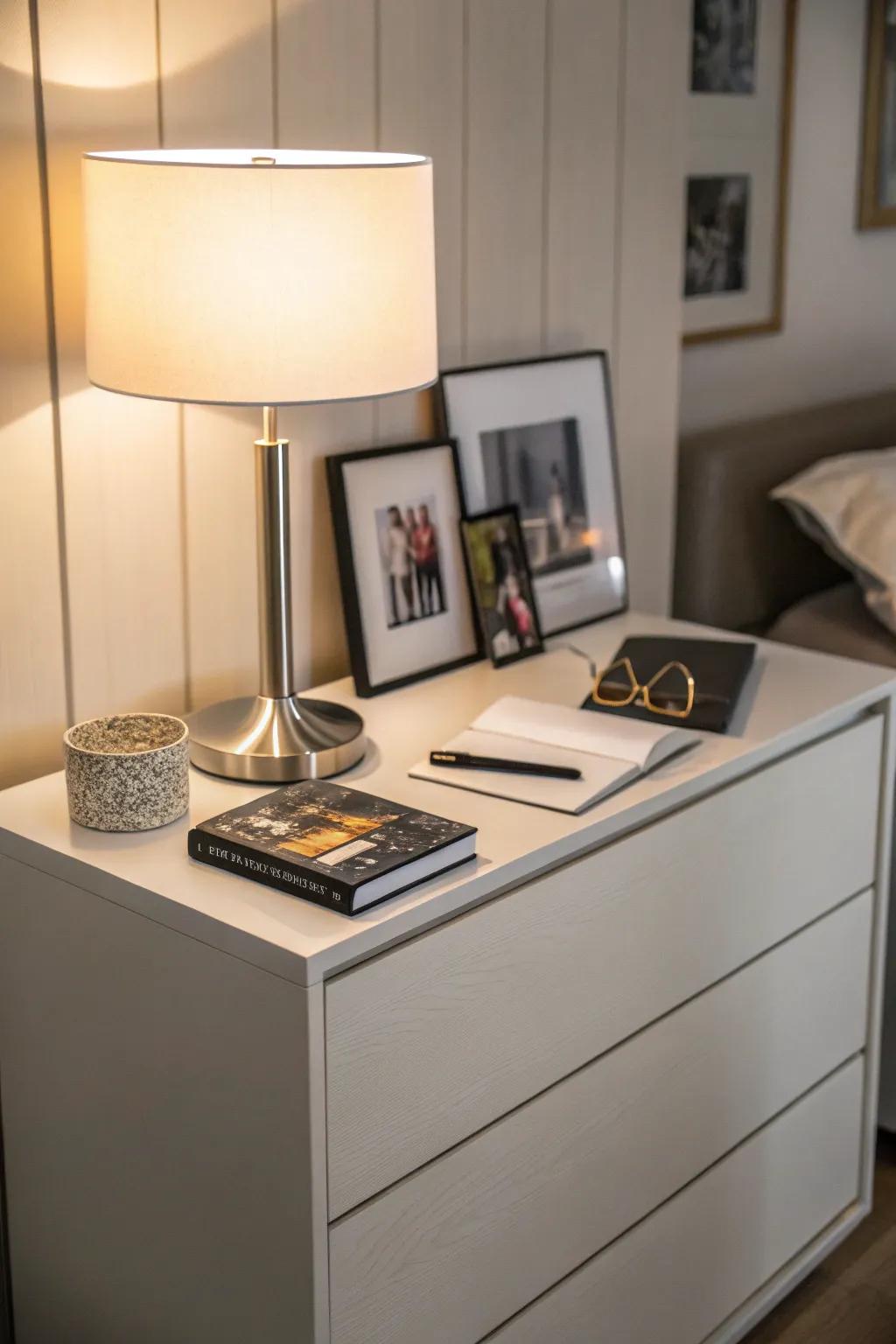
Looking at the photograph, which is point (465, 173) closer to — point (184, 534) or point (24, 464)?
point (184, 534)

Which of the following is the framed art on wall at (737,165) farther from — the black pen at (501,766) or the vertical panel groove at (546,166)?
the black pen at (501,766)

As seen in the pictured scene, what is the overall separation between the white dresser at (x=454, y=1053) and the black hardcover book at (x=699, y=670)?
33 mm

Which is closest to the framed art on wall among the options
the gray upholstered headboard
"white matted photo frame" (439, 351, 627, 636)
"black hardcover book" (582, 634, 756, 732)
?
the gray upholstered headboard

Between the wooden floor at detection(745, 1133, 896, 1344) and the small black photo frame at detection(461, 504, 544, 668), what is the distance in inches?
34.6

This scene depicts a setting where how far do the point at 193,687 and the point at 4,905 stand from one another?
0.34 metres

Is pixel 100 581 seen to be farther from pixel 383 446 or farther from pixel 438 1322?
pixel 438 1322

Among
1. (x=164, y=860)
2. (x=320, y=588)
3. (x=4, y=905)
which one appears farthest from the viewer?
(x=320, y=588)

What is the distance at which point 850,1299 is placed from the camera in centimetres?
192

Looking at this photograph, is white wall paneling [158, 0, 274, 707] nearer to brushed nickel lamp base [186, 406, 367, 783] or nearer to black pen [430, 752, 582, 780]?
brushed nickel lamp base [186, 406, 367, 783]

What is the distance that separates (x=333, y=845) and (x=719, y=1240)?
80 centimetres

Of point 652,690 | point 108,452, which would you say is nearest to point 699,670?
point 652,690

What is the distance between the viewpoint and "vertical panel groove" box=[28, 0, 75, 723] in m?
1.37

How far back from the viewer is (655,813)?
1.50 metres

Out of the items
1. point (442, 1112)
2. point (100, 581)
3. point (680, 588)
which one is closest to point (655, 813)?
point (442, 1112)
